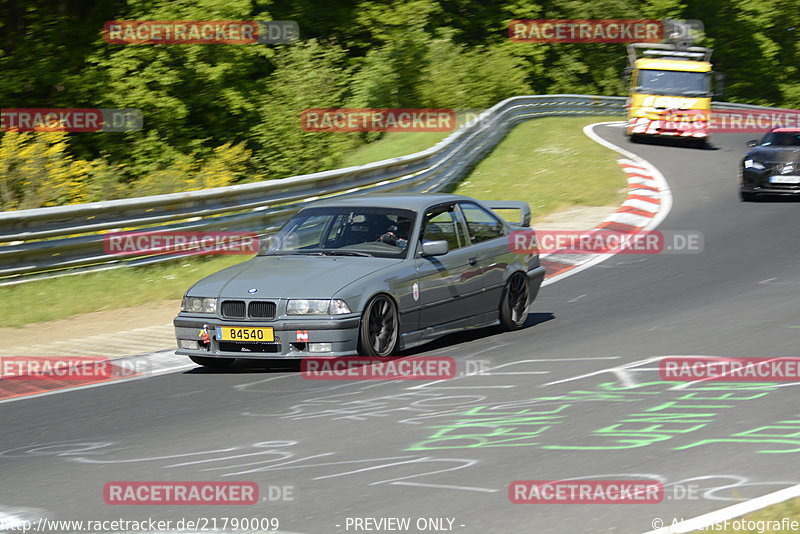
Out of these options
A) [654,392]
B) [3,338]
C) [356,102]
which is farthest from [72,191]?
[356,102]

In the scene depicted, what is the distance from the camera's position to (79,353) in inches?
427

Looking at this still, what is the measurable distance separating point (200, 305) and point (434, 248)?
2.14 metres

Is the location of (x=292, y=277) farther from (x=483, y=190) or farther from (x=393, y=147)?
(x=393, y=147)

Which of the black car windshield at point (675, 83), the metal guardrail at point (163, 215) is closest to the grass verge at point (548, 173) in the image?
the metal guardrail at point (163, 215)

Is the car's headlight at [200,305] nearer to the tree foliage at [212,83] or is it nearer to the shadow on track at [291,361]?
the shadow on track at [291,361]

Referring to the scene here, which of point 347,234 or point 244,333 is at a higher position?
point 347,234

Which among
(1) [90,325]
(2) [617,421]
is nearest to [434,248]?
(2) [617,421]

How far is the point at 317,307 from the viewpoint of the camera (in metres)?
9.31

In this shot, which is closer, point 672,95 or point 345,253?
point 345,253

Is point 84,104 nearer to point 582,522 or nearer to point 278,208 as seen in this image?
point 278,208

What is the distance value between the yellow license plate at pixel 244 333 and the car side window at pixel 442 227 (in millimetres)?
2014

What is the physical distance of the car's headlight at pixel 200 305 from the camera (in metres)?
9.61

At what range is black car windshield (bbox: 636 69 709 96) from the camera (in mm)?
31703

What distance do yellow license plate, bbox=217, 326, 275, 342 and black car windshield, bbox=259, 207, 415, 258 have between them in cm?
132
